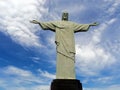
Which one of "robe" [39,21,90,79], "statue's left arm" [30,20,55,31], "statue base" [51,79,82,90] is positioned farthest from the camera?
"statue's left arm" [30,20,55,31]

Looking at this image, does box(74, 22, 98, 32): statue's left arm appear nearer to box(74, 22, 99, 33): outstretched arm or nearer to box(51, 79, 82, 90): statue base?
box(74, 22, 99, 33): outstretched arm

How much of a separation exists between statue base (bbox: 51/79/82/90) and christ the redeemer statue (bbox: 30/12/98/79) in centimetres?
43

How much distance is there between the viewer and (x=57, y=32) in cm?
1418

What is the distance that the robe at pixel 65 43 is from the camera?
13344 mm

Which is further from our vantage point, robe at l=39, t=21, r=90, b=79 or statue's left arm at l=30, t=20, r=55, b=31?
statue's left arm at l=30, t=20, r=55, b=31

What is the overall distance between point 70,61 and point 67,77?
886 mm

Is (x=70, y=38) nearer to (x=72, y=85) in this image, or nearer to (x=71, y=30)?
(x=71, y=30)

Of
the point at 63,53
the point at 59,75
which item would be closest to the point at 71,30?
the point at 63,53

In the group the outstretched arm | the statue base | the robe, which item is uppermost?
the outstretched arm

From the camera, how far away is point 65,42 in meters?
13.9

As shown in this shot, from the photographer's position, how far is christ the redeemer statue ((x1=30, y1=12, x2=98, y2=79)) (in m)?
13.4

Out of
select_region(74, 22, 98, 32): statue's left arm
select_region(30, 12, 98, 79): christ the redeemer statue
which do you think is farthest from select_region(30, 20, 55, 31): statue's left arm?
select_region(74, 22, 98, 32): statue's left arm

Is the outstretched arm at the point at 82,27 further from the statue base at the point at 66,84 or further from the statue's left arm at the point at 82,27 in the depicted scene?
the statue base at the point at 66,84

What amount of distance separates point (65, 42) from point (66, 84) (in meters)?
2.37
